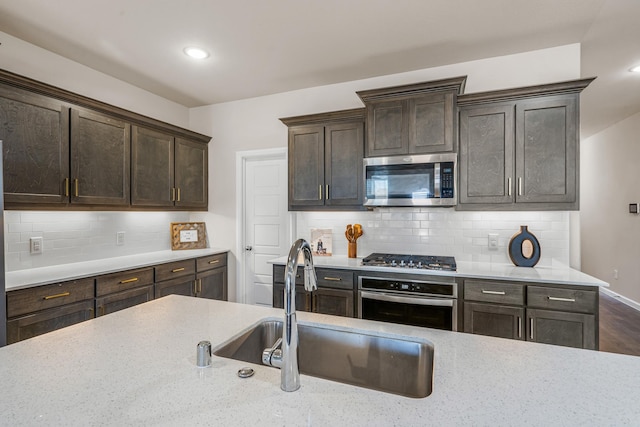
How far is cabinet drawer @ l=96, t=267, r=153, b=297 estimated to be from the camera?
265cm

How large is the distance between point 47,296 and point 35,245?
70 cm

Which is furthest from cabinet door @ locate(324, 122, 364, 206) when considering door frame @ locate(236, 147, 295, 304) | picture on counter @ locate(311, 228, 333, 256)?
door frame @ locate(236, 147, 295, 304)


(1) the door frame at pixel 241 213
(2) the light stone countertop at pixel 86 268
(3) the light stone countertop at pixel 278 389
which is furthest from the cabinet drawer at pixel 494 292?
(2) the light stone countertop at pixel 86 268

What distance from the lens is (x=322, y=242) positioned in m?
3.55

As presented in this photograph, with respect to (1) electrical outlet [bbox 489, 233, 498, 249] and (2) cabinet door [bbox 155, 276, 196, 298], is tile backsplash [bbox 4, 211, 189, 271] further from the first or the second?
(1) electrical outlet [bbox 489, 233, 498, 249]

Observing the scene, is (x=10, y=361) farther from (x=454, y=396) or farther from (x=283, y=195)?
(x=283, y=195)

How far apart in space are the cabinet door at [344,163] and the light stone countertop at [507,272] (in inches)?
25.5

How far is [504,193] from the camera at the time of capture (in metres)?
2.71

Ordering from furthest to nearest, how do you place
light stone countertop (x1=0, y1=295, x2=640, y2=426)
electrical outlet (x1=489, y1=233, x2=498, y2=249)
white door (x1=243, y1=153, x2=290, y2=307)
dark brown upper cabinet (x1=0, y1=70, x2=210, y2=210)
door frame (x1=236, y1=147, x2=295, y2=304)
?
1. door frame (x1=236, y1=147, x2=295, y2=304)
2. white door (x1=243, y1=153, x2=290, y2=307)
3. electrical outlet (x1=489, y1=233, x2=498, y2=249)
4. dark brown upper cabinet (x1=0, y1=70, x2=210, y2=210)
5. light stone countertop (x1=0, y1=295, x2=640, y2=426)

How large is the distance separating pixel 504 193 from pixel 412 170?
77cm

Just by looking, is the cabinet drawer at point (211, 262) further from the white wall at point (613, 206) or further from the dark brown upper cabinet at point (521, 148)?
the white wall at point (613, 206)

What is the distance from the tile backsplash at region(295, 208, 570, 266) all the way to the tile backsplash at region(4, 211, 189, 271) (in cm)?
179

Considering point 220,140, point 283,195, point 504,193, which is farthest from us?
point 220,140

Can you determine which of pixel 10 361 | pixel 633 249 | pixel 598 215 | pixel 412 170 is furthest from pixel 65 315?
pixel 598 215
